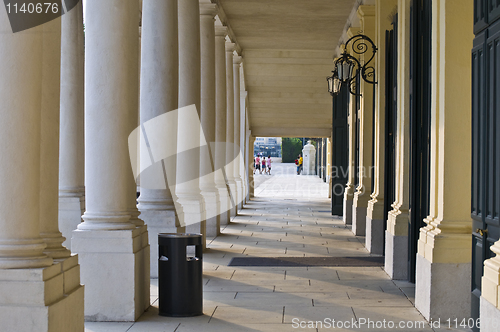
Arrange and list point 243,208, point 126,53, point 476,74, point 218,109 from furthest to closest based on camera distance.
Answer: point 243,208 < point 218,109 < point 126,53 < point 476,74

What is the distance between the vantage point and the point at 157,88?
10688 millimetres

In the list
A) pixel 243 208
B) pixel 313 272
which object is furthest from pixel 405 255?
pixel 243 208

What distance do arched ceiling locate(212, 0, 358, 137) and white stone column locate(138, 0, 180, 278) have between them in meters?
7.82

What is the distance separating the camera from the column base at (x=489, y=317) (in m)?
5.27

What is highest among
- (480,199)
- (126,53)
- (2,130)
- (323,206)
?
(126,53)

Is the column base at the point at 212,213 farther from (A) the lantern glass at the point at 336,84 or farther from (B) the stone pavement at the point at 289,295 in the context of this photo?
(A) the lantern glass at the point at 336,84

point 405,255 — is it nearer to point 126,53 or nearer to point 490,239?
point 490,239

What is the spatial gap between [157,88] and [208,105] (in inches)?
241

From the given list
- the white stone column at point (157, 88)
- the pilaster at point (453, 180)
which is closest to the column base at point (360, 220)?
the white stone column at point (157, 88)

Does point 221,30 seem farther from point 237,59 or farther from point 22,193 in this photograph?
point 22,193

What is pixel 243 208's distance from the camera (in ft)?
88.8

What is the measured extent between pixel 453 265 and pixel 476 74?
2710 millimetres

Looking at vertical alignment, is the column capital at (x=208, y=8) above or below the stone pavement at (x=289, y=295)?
Answer: above

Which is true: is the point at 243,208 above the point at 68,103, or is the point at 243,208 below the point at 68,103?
below
